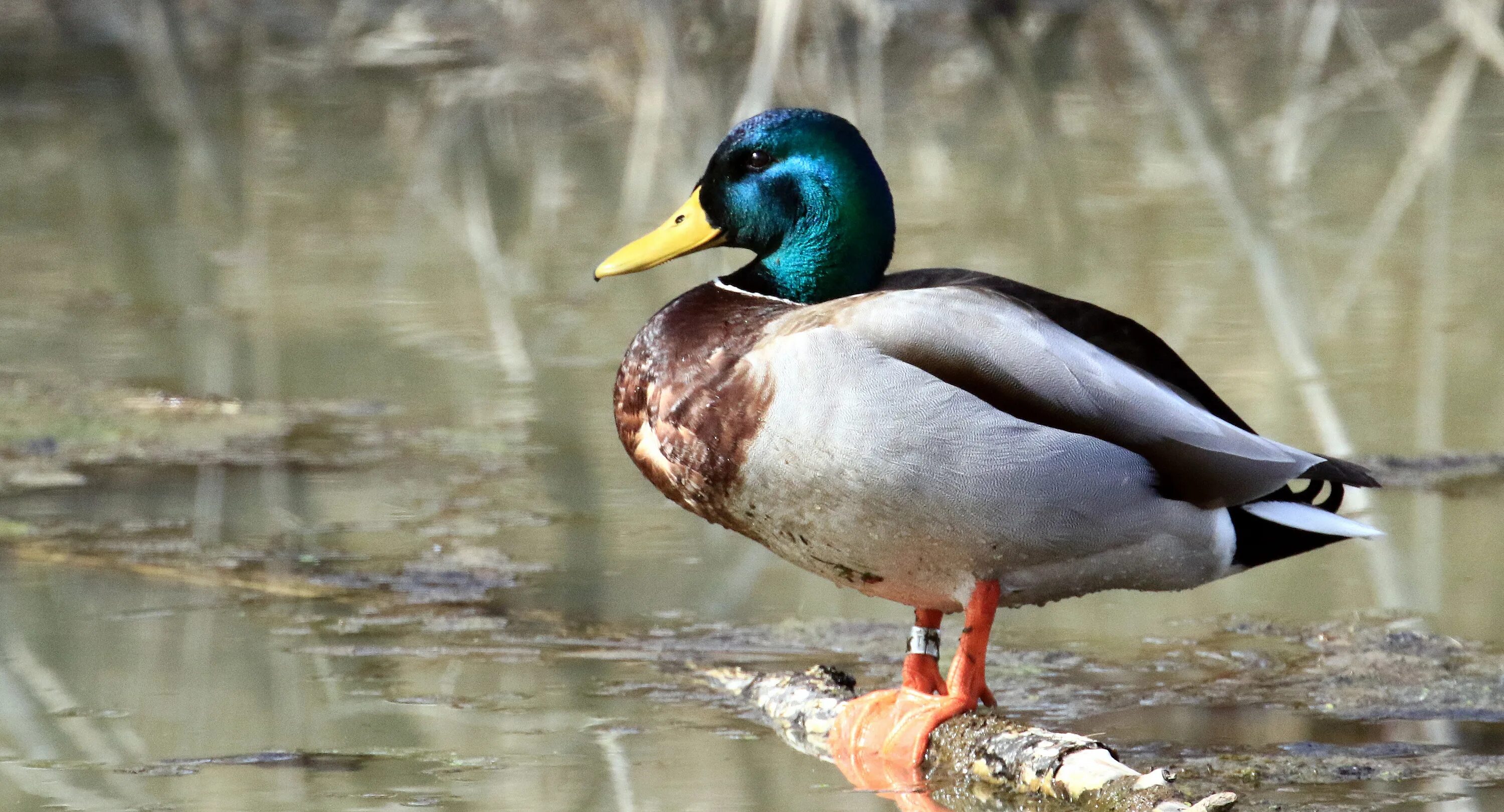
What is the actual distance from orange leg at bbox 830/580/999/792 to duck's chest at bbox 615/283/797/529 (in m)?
0.37

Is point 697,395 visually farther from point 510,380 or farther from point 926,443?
point 510,380

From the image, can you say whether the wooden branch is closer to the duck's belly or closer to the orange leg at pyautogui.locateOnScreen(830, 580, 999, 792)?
the orange leg at pyautogui.locateOnScreen(830, 580, 999, 792)

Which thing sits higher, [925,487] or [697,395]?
[697,395]

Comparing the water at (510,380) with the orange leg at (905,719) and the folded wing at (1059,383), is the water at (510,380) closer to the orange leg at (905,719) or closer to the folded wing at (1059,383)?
the orange leg at (905,719)

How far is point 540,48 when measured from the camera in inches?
603

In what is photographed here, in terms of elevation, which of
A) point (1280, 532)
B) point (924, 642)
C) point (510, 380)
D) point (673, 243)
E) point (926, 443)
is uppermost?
point (673, 243)

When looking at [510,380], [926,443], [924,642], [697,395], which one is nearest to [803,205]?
[697,395]

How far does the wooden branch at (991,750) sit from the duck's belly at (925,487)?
23 cm

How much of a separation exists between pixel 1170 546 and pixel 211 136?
361 inches

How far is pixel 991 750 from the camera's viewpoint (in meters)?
3.00

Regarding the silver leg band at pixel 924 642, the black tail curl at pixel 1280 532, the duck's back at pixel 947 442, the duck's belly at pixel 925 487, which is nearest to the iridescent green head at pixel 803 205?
the duck's back at pixel 947 442

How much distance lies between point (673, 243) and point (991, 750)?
3.47 ft

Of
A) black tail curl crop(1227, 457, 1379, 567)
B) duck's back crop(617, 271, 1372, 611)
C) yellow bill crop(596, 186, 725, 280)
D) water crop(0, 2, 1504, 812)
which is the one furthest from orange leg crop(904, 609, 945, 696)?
yellow bill crop(596, 186, 725, 280)

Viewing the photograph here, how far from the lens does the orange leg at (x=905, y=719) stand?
3104 mm
